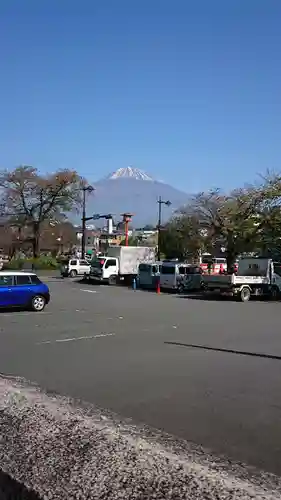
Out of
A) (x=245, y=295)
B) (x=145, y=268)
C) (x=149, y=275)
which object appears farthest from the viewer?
(x=145, y=268)

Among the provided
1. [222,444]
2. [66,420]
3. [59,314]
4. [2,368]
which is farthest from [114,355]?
[59,314]

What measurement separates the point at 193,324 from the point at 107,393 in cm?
1069

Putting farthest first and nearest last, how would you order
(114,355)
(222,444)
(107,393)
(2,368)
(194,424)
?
(114,355) < (2,368) < (107,393) < (194,424) < (222,444)

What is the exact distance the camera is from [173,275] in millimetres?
39750

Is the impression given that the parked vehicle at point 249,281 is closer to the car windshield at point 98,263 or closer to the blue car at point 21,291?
the blue car at point 21,291

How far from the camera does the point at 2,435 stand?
361cm

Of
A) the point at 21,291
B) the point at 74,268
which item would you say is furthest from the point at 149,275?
the point at 21,291

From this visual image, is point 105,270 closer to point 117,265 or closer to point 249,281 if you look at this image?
point 117,265

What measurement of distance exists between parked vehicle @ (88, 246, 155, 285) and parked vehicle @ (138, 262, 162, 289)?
3944 millimetres

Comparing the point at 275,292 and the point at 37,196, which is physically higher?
the point at 37,196

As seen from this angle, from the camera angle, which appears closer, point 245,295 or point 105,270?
point 245,295

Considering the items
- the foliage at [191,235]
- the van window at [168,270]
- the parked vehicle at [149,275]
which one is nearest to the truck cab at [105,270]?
the parked vehicle at [149,275]

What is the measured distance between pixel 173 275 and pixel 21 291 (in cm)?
1920

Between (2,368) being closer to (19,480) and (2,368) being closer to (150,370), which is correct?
(150,370)
